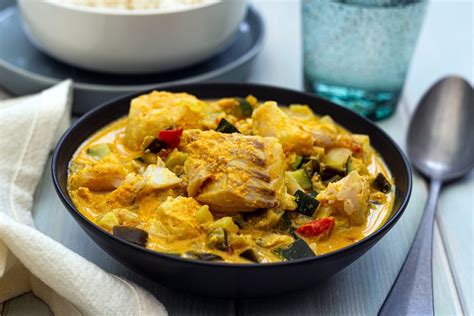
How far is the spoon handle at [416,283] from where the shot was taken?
222 centimetres

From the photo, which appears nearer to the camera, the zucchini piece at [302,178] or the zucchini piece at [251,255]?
the zucchini piece at [251,255]

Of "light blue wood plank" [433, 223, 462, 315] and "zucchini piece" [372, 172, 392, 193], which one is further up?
"zucchini piece" [372, 172, 392, 193]

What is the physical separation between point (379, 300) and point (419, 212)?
63 cm

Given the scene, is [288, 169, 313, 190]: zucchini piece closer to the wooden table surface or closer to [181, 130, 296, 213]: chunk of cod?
[181, 130, 296, 213]: chunk of cod

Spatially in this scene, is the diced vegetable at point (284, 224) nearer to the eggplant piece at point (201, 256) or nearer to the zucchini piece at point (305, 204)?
the zucchini piece at point (305, 204)

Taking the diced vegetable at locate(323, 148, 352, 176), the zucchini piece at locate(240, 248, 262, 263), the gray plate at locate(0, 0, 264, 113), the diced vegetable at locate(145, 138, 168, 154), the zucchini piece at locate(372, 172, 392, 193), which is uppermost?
the diced vegetable at locate(145, 138, 168, 154)

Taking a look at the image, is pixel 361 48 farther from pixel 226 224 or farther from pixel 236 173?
pixel 226 224

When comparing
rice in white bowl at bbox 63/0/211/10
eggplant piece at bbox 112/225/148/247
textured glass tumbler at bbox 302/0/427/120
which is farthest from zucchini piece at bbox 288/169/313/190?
rice in white bowl at bbox 63/0/211/10

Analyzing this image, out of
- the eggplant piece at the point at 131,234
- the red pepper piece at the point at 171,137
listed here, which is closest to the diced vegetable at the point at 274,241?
the eggplant piece at the point at 131,234

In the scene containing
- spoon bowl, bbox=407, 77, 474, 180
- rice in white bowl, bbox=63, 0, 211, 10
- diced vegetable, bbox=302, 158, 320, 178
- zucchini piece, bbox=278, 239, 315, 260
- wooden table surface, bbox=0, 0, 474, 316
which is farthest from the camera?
rice in white bowl, bbox=63, 0, 211, 10

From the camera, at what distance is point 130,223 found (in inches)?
85.7

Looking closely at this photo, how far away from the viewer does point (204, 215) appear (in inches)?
83.7

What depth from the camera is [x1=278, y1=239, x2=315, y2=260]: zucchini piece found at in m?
2.04

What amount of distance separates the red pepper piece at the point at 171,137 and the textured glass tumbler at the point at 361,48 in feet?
4.07
